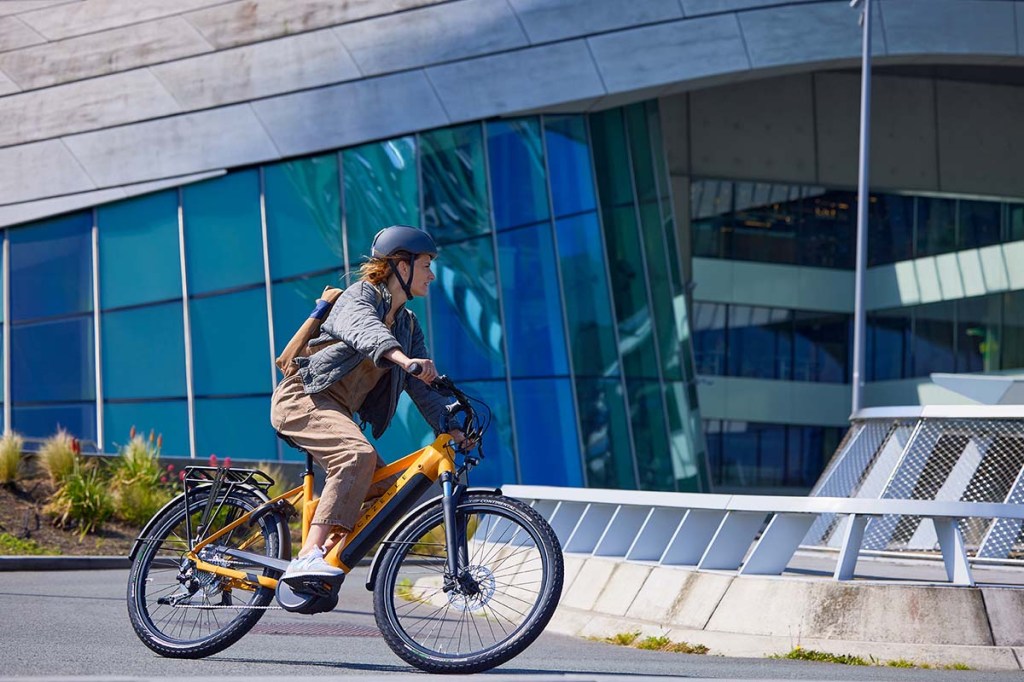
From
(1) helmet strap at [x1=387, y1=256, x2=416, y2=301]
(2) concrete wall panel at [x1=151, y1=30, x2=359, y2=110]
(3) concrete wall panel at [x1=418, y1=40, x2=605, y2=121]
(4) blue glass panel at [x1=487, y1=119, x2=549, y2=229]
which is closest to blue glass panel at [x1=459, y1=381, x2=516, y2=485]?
(4) blue glass panel at [x1=487, y1=119, x2=549, y2=229]

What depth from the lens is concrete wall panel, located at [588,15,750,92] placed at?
26.4 meters

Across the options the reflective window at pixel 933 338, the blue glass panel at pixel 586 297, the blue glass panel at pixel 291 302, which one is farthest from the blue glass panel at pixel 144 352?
the reflective window at pixel 933 338

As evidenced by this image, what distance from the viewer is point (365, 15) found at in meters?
25.7

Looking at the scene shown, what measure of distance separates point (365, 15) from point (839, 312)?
74.9ft

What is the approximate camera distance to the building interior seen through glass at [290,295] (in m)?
25.5

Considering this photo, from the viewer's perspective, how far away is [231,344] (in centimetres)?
2559

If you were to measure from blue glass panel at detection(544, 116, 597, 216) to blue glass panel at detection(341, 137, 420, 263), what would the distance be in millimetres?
2814

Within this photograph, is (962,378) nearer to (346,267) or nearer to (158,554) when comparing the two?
(346,267)

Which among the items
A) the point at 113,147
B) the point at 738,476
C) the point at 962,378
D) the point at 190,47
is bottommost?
the point at 738,476

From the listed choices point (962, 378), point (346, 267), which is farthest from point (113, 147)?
point (962, 378)

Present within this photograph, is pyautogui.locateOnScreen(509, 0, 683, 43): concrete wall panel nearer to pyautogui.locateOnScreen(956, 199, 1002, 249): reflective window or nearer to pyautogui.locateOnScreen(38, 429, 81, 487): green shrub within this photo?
pyautogui.locateOnScreen(38, 429, 81, 487): green shrub

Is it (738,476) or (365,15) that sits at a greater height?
(365,15)

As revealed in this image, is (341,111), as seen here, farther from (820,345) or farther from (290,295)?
(820,345)

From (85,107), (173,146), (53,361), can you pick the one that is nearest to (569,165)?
(173,146)
